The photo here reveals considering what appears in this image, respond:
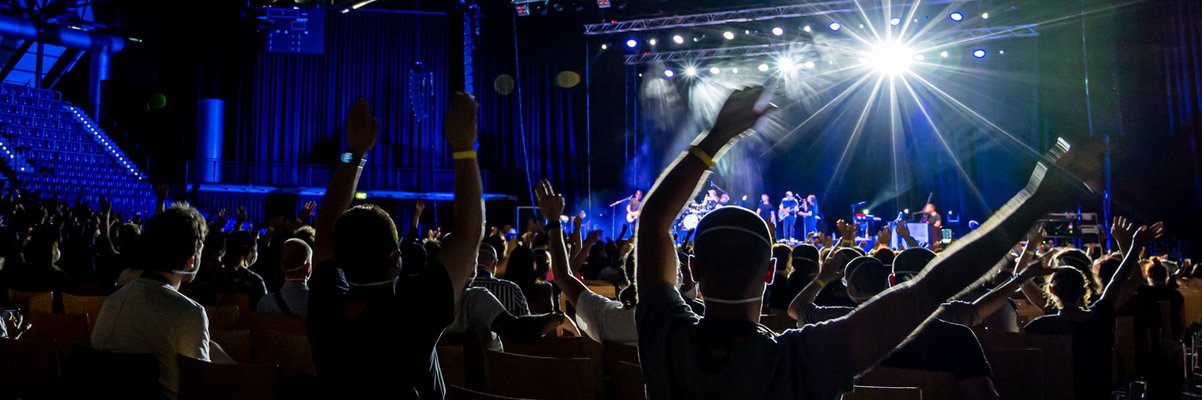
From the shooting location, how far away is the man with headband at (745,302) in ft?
5.39

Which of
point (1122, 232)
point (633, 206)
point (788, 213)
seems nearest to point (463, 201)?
point (1122, 232)

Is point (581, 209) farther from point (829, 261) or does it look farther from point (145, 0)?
point (829, 261)

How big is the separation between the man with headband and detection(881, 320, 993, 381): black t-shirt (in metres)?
1.27

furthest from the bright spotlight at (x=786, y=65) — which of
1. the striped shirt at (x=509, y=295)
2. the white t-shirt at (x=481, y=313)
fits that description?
the white t-shirt at (x=481, y=313)

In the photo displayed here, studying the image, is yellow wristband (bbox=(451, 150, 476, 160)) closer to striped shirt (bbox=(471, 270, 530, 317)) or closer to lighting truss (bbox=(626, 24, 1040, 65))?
striped shirt (bbox=(471, 270, 530, 317))

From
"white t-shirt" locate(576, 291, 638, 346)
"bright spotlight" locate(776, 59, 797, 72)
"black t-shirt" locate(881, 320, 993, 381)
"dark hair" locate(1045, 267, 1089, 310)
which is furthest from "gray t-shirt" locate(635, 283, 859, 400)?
"bright spotlight" locate(776, 59, 797, 72)

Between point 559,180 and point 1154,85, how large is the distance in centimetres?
1340

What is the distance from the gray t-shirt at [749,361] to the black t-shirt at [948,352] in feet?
4.21

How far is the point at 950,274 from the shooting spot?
164 centimetres

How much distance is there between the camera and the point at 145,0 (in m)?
22.7

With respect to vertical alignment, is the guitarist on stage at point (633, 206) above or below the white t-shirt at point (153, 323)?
above

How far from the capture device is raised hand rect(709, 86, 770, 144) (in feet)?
5.86

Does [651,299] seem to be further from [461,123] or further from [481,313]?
[481,313]

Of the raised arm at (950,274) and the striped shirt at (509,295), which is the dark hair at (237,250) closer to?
the striped shirt at (509,295)
